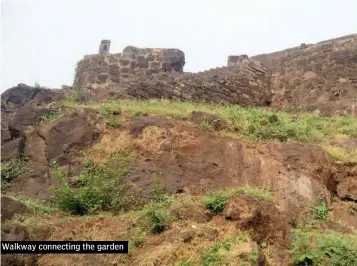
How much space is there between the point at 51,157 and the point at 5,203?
1.83m

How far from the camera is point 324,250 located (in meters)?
7.75

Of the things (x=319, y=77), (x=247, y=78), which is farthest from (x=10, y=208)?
(x=319, y=77)

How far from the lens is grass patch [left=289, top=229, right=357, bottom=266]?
7.59 m

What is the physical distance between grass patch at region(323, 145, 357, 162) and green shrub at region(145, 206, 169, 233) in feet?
11.3

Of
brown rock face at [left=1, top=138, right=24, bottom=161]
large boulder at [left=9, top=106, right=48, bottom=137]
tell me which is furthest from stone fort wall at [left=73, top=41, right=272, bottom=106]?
brown rock face at [left=1, top=138, right=24, bottom=161]

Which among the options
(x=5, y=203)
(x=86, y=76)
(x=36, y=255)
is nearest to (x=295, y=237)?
(x=36, y=255)

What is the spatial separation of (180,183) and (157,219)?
156 centimetres

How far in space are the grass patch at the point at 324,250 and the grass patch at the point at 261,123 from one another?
2.70 m

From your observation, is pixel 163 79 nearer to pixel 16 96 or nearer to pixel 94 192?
pixel 16 96

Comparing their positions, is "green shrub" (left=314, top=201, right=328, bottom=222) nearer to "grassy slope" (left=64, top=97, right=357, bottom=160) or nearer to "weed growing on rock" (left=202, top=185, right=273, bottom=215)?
"weed growing on rock" (left=202, top=185, right=273, bottom=215)

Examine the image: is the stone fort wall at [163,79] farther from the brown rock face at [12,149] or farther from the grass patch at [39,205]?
the grass patch at [39,205]

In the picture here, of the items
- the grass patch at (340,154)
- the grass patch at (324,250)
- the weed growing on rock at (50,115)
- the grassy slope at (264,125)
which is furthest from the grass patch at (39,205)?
the grass patch at (340,154)

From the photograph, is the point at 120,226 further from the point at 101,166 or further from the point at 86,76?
the point at 86,76

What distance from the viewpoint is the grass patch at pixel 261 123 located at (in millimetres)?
10641
